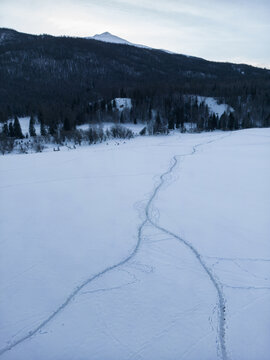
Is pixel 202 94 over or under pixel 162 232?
over

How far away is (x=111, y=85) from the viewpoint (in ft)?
371

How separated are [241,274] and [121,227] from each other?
4693 millimetres

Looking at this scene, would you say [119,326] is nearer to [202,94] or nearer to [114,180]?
[114,180]

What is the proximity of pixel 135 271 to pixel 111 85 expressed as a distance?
118 m

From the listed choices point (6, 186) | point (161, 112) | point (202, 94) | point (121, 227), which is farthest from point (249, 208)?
point (202, 94)

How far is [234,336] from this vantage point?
5.28m

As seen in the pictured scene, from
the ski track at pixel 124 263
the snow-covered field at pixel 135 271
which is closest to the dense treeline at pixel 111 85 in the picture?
the snow-covered field at pixel 135 271

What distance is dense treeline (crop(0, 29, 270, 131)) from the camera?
70.8 m

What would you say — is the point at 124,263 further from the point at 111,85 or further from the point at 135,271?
the point at 111,85

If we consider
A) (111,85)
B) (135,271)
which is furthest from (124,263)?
(111,85)

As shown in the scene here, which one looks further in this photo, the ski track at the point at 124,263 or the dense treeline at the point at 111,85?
the dense treeline at the point at 111,85

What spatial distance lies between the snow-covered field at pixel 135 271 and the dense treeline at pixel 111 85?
171 feet

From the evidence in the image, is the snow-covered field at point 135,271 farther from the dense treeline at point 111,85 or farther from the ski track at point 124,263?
the dense treeline at point 111,85

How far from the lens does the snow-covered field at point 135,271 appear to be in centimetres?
520
